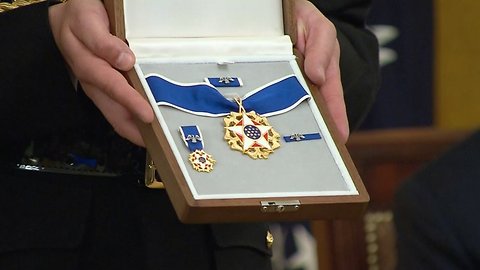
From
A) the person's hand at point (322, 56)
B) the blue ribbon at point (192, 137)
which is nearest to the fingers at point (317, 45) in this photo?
the person's hand at point (322, 56)

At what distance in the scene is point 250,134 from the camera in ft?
3.22

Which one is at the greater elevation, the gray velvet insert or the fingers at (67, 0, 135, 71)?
the fingers at (67, 0, 135, 71)

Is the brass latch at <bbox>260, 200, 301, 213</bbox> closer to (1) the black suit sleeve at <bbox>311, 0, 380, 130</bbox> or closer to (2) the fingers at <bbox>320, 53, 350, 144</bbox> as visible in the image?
(2) the fingers at <bbox>320, 53, 350, 144</bbox>

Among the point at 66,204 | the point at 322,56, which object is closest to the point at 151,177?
the point at 66,204

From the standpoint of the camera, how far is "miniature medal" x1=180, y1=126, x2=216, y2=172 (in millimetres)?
939

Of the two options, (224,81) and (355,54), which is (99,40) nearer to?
(224,81)

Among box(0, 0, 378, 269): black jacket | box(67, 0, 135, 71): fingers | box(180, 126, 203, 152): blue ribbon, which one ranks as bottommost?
box(0, 0, 378, 269): black jacket

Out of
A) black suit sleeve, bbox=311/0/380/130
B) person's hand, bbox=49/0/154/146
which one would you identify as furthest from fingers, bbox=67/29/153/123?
black suit sleeve, bbox=311/0/380/130

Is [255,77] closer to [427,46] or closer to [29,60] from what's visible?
[29,60]

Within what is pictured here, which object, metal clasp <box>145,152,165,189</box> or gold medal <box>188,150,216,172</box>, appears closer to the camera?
gold medal <box>188,150,216,172</box>

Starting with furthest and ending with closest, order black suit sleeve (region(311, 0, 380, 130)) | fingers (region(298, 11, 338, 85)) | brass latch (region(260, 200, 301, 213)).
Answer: black suit sleeve (region(311, 0, 380, 130)) → fingers (region(298, 11, 338, 85)) → brass latch (region(260, 200, 301, 213))

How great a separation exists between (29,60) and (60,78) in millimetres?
30

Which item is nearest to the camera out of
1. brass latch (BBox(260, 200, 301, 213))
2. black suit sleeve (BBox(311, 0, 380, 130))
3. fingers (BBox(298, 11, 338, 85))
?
brass latch (BBox(260, 200, 301, 213))

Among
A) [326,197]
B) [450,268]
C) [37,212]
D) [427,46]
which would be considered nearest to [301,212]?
[326,197]
